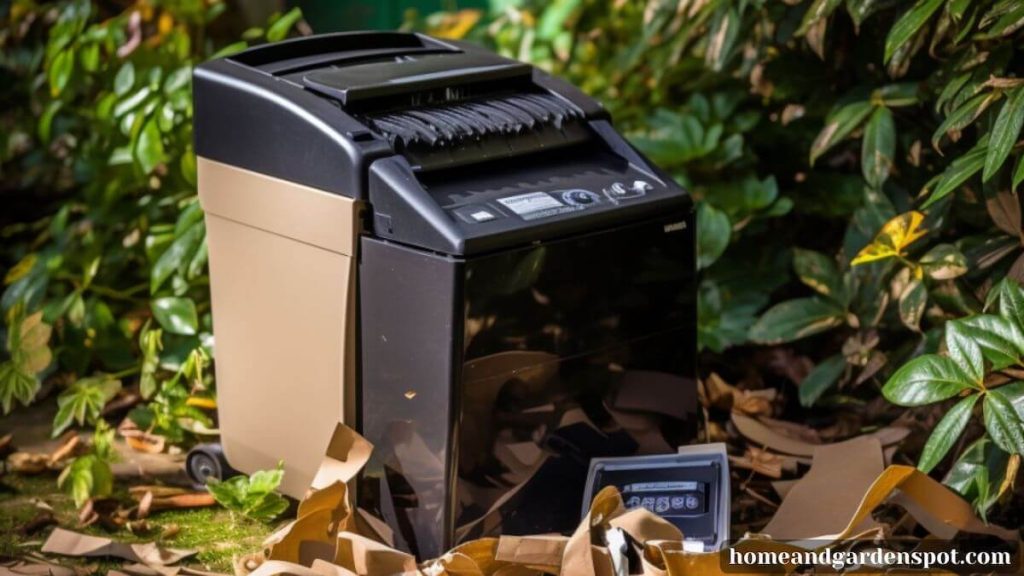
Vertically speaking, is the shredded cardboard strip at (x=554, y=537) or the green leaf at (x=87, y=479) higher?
the shredded cardboard strip at (x=554, y=537)

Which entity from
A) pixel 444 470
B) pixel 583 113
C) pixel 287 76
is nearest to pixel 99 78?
pixel 287 76

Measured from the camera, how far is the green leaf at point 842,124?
2773 millimetres

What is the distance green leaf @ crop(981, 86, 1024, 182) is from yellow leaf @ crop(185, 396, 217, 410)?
1.71 m

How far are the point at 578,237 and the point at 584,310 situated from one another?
0.14m

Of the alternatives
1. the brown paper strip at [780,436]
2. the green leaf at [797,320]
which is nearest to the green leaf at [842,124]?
the green leaf at [797,320]

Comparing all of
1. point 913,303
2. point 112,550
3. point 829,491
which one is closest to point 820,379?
point 913,303

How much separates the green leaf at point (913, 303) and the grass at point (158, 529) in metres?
1.30

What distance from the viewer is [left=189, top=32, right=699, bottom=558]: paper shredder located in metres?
2.21

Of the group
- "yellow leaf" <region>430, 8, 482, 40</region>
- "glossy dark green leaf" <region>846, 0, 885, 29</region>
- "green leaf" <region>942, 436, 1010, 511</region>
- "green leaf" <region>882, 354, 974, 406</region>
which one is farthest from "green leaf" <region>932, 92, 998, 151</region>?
"yellow leaf" <region>430, 8, 482, 40</region>

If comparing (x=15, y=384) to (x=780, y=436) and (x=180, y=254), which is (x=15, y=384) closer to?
(x=180, y=254)

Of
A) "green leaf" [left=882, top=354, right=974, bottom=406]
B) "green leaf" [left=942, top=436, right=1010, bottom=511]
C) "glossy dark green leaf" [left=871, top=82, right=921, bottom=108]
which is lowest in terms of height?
"green leaf" [left=942, top=436, right=1010, bottom=511]

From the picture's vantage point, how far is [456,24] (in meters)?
4.50

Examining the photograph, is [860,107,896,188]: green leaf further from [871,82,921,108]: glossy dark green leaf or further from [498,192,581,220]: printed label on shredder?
[498,192,581,220]: printed label on shredder

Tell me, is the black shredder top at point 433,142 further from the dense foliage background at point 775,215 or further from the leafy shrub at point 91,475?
the leafy shrub at point 91,475
